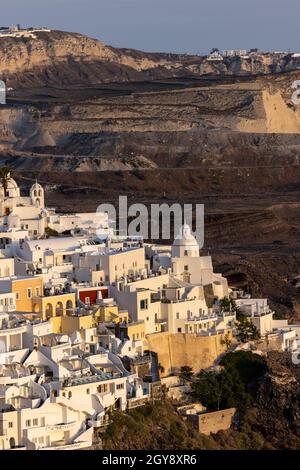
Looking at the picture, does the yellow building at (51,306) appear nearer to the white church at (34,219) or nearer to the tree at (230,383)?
the tree at (230,383)

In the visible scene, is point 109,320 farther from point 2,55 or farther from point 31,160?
point 2,55

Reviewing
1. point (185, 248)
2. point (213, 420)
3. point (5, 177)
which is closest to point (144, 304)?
point (185, 248)

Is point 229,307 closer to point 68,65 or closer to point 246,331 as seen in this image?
point 246,331

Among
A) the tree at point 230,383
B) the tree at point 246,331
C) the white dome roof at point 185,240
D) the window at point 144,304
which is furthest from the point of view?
the white dome roof at point 185,240

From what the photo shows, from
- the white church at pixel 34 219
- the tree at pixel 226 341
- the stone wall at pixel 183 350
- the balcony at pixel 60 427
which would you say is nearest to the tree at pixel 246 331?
the tree at pixel 226 341

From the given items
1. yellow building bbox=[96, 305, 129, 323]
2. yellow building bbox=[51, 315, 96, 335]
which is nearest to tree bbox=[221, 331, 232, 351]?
yellow building bbox=[96, 305, 129, 323]

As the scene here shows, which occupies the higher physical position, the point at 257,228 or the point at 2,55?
the point at 2,55
